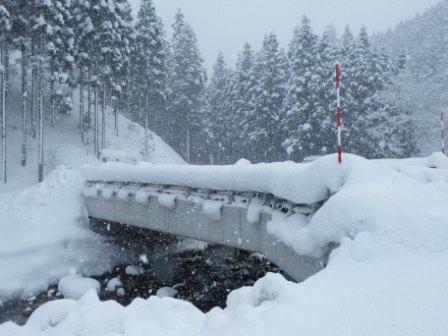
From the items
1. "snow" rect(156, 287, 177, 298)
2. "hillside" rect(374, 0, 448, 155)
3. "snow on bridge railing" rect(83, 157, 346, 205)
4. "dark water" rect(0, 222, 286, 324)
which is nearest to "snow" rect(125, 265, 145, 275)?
"dark water" rect(0, 222, 286, 324)

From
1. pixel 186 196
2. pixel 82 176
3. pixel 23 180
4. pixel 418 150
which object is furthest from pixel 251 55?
pixel 186 196

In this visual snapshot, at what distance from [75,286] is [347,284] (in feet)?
33.7

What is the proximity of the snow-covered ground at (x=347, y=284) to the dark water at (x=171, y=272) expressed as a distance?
553 cm

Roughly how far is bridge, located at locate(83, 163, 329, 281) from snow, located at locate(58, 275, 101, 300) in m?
2.32

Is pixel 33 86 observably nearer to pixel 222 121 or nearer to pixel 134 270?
pixel 134 270

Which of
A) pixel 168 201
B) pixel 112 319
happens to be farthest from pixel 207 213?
pixel 112 319

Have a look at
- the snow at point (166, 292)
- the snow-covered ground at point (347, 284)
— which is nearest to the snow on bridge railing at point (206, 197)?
the snow-covered ground at point (347, 284)

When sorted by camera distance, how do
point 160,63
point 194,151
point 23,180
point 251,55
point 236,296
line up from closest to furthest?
point 236,296 → point 23,180 → point 160,63 → point 251,55 → point 194,151

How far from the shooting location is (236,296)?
4.80 meters

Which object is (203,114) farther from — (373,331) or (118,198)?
(373,331)

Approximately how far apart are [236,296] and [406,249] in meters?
1.88

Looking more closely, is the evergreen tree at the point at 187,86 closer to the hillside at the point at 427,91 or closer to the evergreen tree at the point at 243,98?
the evergreen tree at the point at 243,98

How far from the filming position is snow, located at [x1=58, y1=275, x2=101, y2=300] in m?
12.2

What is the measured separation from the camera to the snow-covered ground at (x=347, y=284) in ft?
11.6
